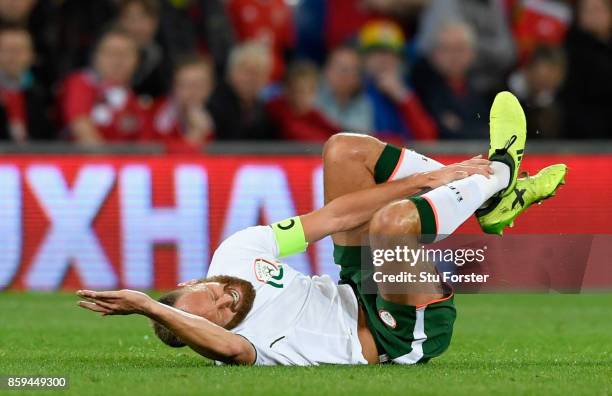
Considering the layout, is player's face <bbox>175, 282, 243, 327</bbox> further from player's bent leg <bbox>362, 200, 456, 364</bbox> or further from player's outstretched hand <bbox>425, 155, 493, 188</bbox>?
player's outstretched hand <bbox>425, 155, 493, 188</bbox>

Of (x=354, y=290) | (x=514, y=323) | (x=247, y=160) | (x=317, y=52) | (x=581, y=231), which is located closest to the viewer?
(x=354, y=290)

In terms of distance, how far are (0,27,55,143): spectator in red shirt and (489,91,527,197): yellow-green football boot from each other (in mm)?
6847

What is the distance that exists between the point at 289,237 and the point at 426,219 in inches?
37.8

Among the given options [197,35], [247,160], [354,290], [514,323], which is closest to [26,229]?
[247,160]

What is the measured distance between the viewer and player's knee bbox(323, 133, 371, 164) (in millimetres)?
7887

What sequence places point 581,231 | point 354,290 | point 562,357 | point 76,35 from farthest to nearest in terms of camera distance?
point 76,35, point 581,231, point 562,357, point 354,290

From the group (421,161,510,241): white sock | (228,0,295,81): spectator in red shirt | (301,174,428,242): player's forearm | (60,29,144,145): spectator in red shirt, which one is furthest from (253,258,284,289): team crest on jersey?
(228,0,295,81): spectator in red shirt

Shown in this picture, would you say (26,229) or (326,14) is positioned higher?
(326,14)

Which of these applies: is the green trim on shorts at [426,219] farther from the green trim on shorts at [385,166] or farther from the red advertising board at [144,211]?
the red advertising board at [144,211]

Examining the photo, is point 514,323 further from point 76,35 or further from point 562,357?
point 76,35

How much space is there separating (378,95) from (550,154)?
2.46 metres

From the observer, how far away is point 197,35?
15.8 metres

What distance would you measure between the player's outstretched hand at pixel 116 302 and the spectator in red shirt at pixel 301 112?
328 inches

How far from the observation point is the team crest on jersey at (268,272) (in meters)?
7.41
